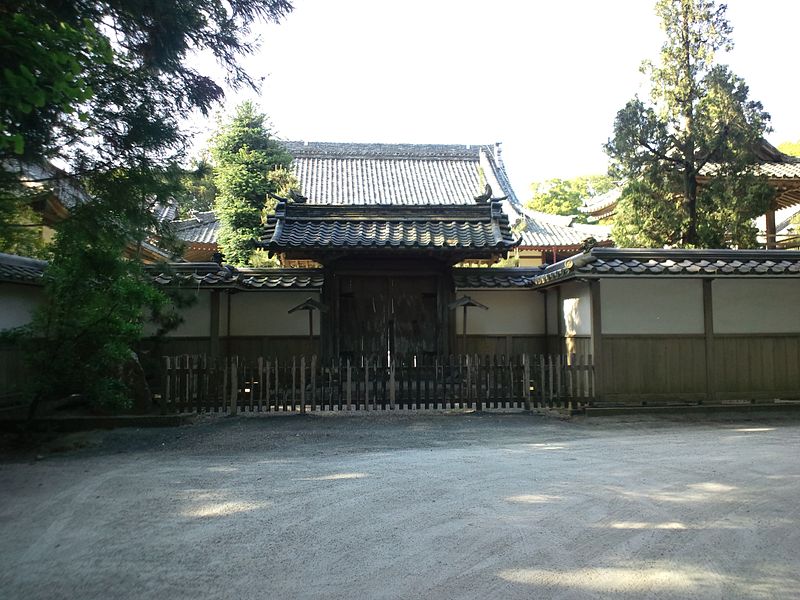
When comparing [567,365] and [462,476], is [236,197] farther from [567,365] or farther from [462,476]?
[462,476]

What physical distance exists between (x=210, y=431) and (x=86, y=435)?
1.69 metres

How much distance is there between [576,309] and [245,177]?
10.9 m

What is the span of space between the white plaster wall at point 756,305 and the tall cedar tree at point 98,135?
352 inches

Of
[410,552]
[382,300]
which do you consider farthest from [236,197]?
[410,552]

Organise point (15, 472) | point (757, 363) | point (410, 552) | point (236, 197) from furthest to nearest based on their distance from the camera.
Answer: point (236, 197), point (757, 363), point (15, 472), point (410, 552)

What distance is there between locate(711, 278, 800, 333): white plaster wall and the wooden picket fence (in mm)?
2840

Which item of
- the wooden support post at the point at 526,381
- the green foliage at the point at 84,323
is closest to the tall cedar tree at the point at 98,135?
the green foliage at the point at 84,323

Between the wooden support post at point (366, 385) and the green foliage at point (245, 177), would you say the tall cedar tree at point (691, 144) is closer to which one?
the wooden support post at point (366, 385)

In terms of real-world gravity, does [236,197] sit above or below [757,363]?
above

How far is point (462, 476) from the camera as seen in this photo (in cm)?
591

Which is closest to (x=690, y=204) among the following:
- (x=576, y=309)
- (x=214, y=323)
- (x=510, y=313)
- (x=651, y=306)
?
(x=651, y=306)

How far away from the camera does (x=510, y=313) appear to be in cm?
1380

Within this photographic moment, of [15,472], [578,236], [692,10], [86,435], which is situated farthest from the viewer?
[578,236]

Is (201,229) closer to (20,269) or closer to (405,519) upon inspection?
(20,269)
